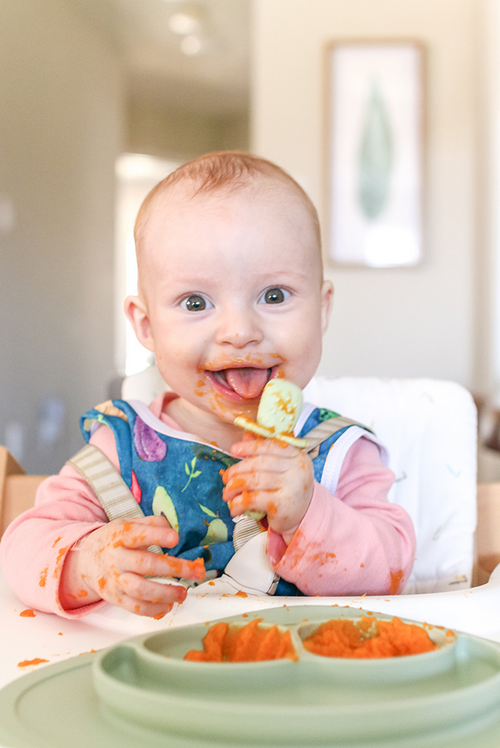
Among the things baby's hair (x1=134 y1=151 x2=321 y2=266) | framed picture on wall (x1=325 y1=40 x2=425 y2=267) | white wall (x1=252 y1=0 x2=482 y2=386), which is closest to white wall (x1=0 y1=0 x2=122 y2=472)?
white wall (x1=252 y1=0 x2=482 y2=386)

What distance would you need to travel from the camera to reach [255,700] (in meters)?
0.36

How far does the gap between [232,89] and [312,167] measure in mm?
455

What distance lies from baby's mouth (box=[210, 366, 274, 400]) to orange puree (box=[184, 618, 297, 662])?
0.29 meters

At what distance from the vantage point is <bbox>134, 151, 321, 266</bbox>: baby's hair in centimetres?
76

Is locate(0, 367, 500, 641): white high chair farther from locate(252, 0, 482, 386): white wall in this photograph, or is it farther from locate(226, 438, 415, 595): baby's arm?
locate(252, 0, 482, 386): white wall

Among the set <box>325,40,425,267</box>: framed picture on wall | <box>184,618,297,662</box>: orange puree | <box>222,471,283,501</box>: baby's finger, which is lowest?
<box>184,618,297,662</box>: orange puree

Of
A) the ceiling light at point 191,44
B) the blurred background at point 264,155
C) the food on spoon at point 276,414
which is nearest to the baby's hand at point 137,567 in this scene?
the food on spoon at point 276,414

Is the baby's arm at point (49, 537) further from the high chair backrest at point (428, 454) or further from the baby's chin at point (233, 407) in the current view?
the high chair backrest at point (428, 454)

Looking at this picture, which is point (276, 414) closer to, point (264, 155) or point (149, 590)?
point (149, 590)

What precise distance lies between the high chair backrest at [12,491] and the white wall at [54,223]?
1.21 m

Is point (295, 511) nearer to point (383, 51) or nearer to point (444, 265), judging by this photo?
point (444, 265)

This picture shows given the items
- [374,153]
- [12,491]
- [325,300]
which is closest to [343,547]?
[325,300]

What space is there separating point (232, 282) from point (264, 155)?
187 cm

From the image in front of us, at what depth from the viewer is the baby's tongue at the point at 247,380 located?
721 millimetres
